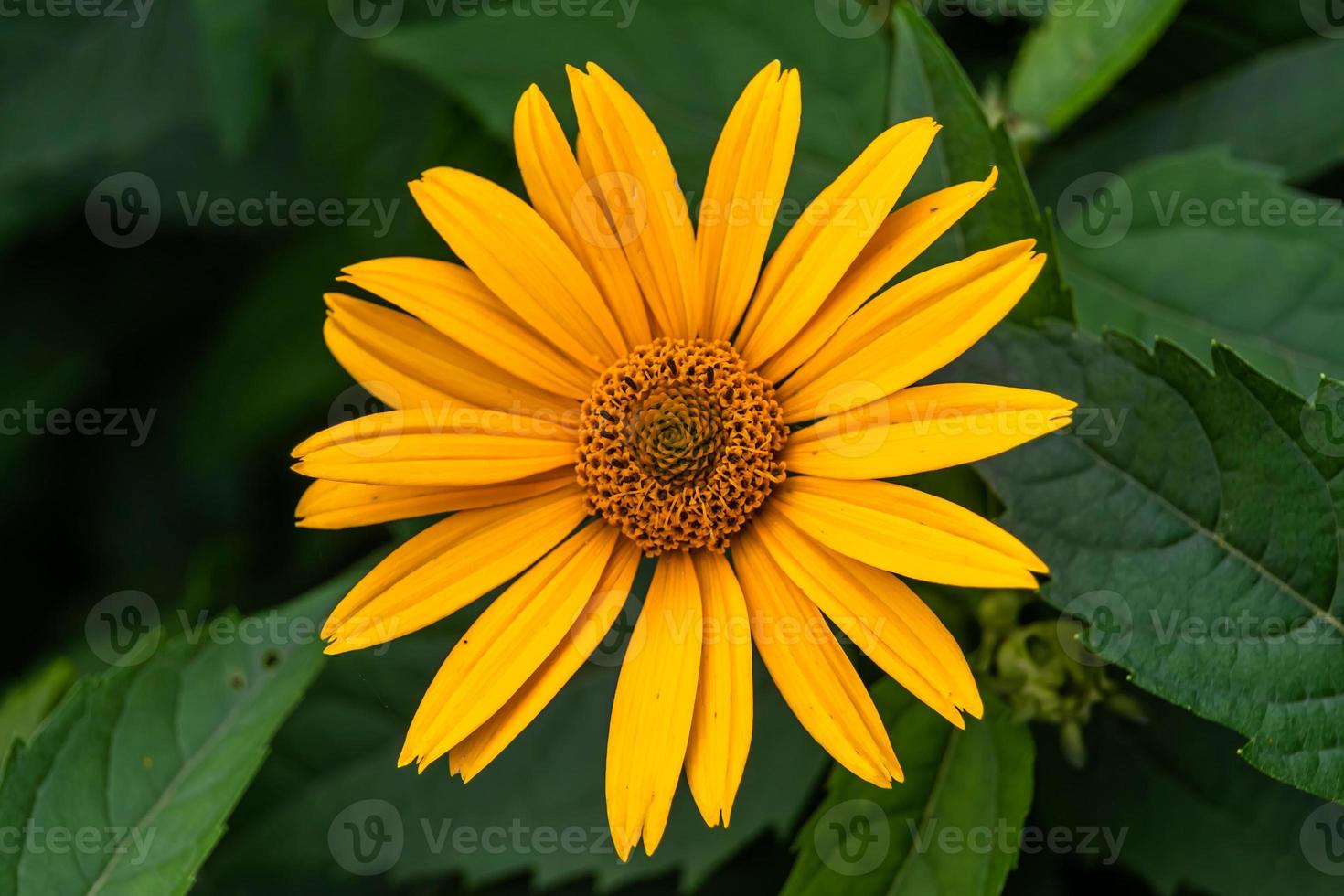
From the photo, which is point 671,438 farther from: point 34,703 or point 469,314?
point 34,703

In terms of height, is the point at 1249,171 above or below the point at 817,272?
above

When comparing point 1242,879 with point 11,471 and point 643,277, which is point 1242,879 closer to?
point 643,277

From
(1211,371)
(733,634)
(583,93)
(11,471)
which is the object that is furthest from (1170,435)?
(11,471)

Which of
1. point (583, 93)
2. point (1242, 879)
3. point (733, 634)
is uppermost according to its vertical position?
point (583, 93)

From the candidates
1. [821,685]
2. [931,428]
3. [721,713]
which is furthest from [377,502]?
[931,428]

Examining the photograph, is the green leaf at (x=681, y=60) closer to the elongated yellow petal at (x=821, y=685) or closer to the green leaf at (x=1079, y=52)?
the green leaf at (x=1079, y=52)

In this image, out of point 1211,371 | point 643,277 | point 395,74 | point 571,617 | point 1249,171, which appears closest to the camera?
point 1211,371
